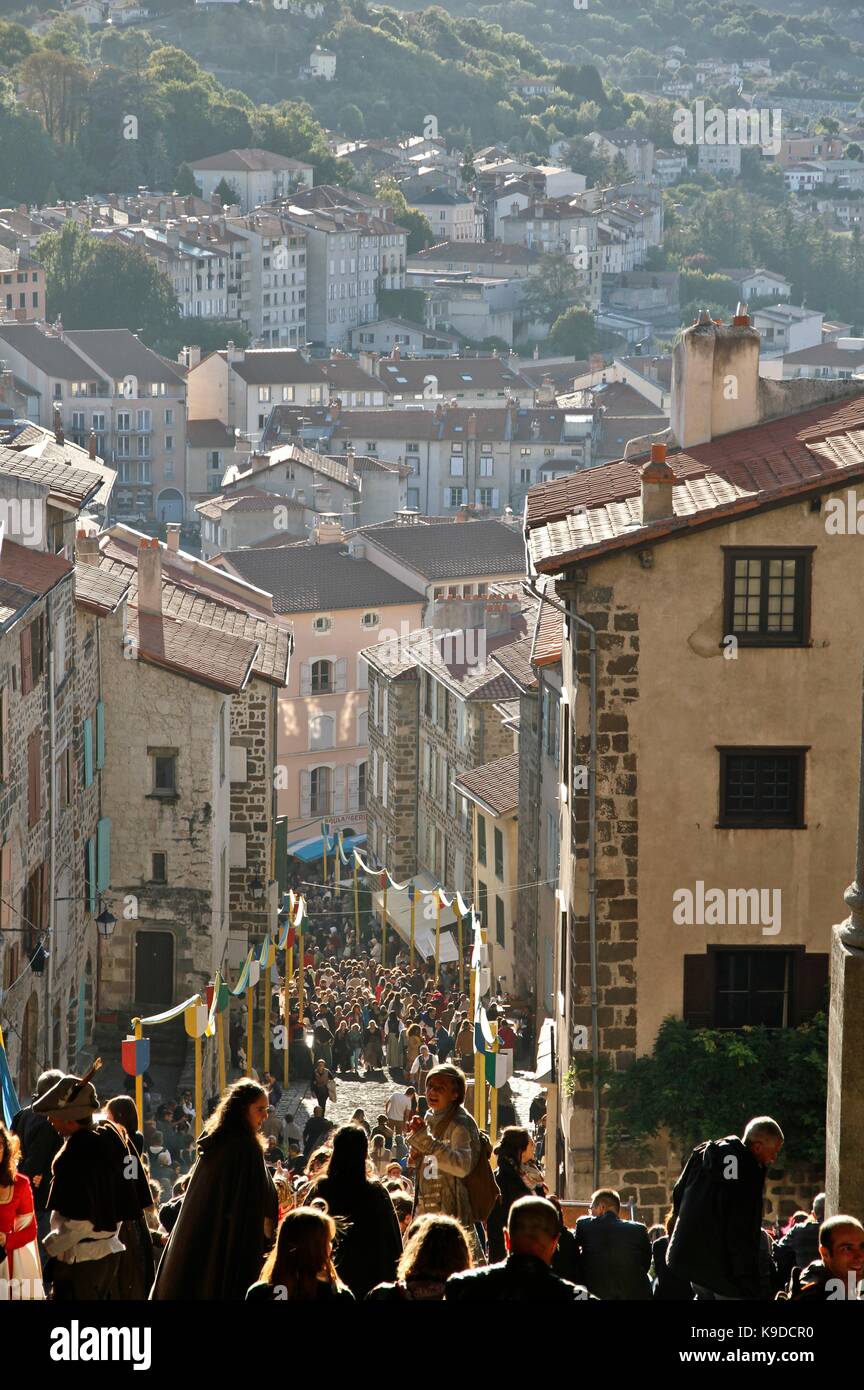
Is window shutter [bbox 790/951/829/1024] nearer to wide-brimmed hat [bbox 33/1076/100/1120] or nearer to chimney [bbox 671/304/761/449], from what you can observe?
chimney [bbox 671/304/761/449]

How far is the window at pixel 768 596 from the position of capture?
20.4 metres

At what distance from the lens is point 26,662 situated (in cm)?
3061

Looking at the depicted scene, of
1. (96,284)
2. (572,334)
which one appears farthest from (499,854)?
(572,334)

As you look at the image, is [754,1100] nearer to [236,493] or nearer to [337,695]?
[337,695]

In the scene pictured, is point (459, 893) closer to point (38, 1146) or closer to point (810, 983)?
point (810, 983)

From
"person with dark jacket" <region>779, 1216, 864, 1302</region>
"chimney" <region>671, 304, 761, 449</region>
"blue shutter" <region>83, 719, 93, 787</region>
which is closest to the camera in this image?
"person with dark jacket" <region>779, 1216, 864, 1302</region>

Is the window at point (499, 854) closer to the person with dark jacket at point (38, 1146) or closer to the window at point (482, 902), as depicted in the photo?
the window at point (482, 902)

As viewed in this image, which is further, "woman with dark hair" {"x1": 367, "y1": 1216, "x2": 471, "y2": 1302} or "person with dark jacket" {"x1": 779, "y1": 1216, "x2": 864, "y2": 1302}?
"person with dark jacket" {"x1": 779, "y1": 1216, "x2": 864, "y2": 1302}

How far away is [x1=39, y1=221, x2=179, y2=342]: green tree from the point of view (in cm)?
16062

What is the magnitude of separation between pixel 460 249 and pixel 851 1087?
190m

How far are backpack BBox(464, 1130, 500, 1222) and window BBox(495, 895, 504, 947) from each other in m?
33.3

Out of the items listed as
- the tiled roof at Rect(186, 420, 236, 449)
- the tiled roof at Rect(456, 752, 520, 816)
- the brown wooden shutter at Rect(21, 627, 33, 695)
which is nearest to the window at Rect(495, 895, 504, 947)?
the tiled roof at Rect(456, 752, 520, 816)

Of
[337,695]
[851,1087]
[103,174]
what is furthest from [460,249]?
[851,1087]

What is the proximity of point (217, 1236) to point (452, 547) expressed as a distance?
71.1 m
